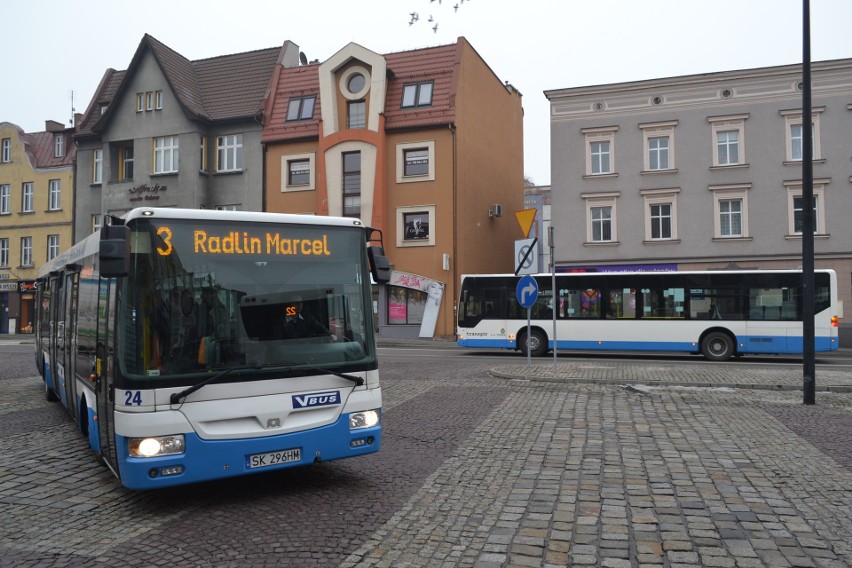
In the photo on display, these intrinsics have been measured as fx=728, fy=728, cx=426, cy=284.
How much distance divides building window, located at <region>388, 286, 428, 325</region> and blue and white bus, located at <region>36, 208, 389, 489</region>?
27083 mm

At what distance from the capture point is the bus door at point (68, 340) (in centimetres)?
A: 826

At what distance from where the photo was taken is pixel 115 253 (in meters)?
5.45

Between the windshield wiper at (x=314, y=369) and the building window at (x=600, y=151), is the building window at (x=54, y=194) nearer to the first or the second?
the building window at (x=600, y=151)

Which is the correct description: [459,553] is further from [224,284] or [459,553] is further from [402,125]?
[402,125]

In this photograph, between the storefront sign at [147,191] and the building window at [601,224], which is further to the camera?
the storefront sign at [147,191]

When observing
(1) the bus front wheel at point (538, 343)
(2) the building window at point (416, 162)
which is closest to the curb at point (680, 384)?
(1) the bus front wheel at point (538, 343)

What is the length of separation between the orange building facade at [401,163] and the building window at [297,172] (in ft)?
0.17

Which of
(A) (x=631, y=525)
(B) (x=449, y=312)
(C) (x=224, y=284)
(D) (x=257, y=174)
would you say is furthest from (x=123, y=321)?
(D) (x=257, y=174)

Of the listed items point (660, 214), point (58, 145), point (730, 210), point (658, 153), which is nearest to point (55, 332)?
point (660, 214)

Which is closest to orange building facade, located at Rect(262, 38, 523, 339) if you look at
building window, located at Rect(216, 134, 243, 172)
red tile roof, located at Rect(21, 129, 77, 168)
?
building window, located at Rect(216, 134, 243, 172)

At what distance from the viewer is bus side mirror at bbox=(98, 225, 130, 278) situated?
5417mm

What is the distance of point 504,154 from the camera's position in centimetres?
4091

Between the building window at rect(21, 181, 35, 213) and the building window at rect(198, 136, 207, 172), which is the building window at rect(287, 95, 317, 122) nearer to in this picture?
the building window at rect(198, 136, 207, 172)

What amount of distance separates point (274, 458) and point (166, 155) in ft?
117
